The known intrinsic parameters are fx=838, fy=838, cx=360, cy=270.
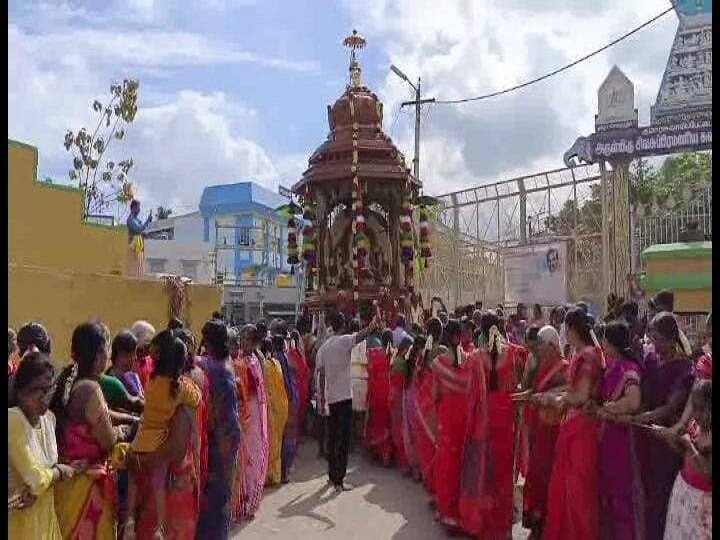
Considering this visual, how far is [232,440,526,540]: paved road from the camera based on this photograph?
280 inches

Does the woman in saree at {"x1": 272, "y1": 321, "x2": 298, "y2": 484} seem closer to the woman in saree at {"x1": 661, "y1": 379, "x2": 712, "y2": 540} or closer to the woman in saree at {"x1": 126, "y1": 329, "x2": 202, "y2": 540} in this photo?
the woman in saree at {"x1": 126, "y1": 329, "x2": 202, "y2": 540}

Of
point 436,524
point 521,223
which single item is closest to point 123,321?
point 436,524

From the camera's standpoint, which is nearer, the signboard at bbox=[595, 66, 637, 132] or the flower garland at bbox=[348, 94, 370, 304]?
the flower garland at bbox=[348, 94, 370, 304]

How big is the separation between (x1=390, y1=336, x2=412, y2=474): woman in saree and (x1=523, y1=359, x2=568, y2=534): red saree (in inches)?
104

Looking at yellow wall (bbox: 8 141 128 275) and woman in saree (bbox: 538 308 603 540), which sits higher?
yellow wall (bbox: 8 141 128 275)

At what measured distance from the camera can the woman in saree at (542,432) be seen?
6.48m

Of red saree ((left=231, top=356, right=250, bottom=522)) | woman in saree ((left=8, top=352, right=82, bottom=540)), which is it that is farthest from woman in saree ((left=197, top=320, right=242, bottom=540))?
woman in saree ((left=8, top=352, right=82, bottom=540))

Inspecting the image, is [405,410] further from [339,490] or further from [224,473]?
[224,473]

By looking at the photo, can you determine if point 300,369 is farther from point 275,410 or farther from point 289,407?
point 275,410

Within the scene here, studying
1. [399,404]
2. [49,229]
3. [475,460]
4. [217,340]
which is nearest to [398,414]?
[399,404]

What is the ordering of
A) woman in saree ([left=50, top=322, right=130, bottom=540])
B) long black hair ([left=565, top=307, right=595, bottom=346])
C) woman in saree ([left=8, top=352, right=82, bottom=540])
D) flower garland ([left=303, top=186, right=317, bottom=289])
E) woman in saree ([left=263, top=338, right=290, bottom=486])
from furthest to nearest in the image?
flower garland ([left=303, top=186, right=317, bottom=289]) → woman in saree ([left=263, top=338, right=290, bottom=486]) → long black hair ([left=565, top=307, right=595, bottom=346]) → woman in saree ([left=50, top=322, right=130, bottom=540]) → woman in saree ([left=8, top=352, right=82, bottom=540])

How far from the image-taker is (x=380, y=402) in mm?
10055

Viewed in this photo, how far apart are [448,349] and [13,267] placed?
5.47 metres

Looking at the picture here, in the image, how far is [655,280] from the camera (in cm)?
1398
